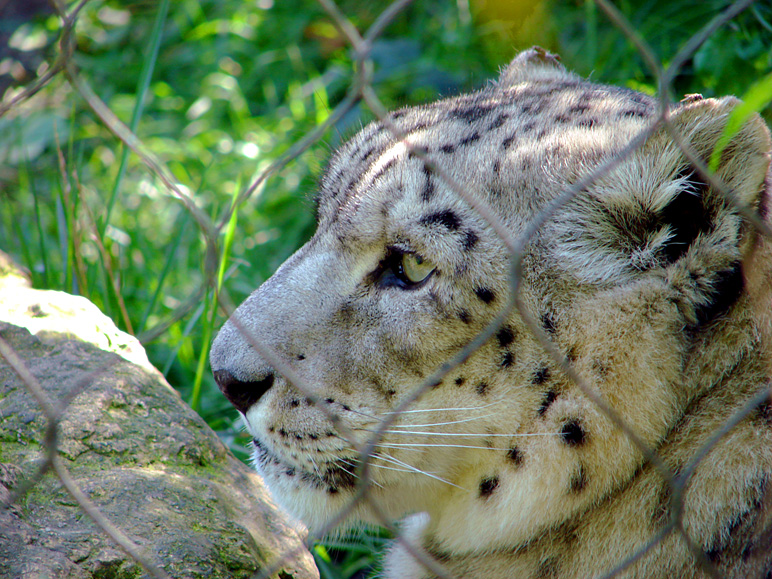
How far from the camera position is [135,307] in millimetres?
3572

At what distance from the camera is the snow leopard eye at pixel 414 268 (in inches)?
72.3

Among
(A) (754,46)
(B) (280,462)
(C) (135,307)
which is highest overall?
(A) (754,46)

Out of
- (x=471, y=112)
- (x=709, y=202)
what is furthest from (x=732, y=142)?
(x=471, y=112)

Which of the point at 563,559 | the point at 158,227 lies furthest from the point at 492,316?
the point at 158,227

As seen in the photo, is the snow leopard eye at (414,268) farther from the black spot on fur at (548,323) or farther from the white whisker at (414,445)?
the white whisker at (414,445)

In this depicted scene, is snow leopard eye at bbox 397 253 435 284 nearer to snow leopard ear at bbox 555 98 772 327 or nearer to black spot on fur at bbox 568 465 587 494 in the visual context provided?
snow leopard ear at bbox 555 98 772 327

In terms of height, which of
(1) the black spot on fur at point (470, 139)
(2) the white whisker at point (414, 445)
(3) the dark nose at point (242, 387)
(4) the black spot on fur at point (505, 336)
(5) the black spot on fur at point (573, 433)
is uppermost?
(1) the black spot on fur at point (470, 139)

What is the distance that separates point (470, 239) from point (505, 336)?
0.85 feet

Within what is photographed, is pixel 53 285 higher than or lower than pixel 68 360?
lower

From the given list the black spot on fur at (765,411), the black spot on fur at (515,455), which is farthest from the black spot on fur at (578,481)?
the black spot on fur at (765,411)

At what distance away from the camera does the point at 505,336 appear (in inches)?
69.4

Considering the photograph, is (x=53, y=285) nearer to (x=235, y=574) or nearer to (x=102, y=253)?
(x=102, y=253)

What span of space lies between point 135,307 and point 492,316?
2336mm

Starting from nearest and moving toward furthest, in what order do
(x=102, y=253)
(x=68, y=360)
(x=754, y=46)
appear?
(x=68, y=360), (x=102, y=253), (x=754, y=46)
